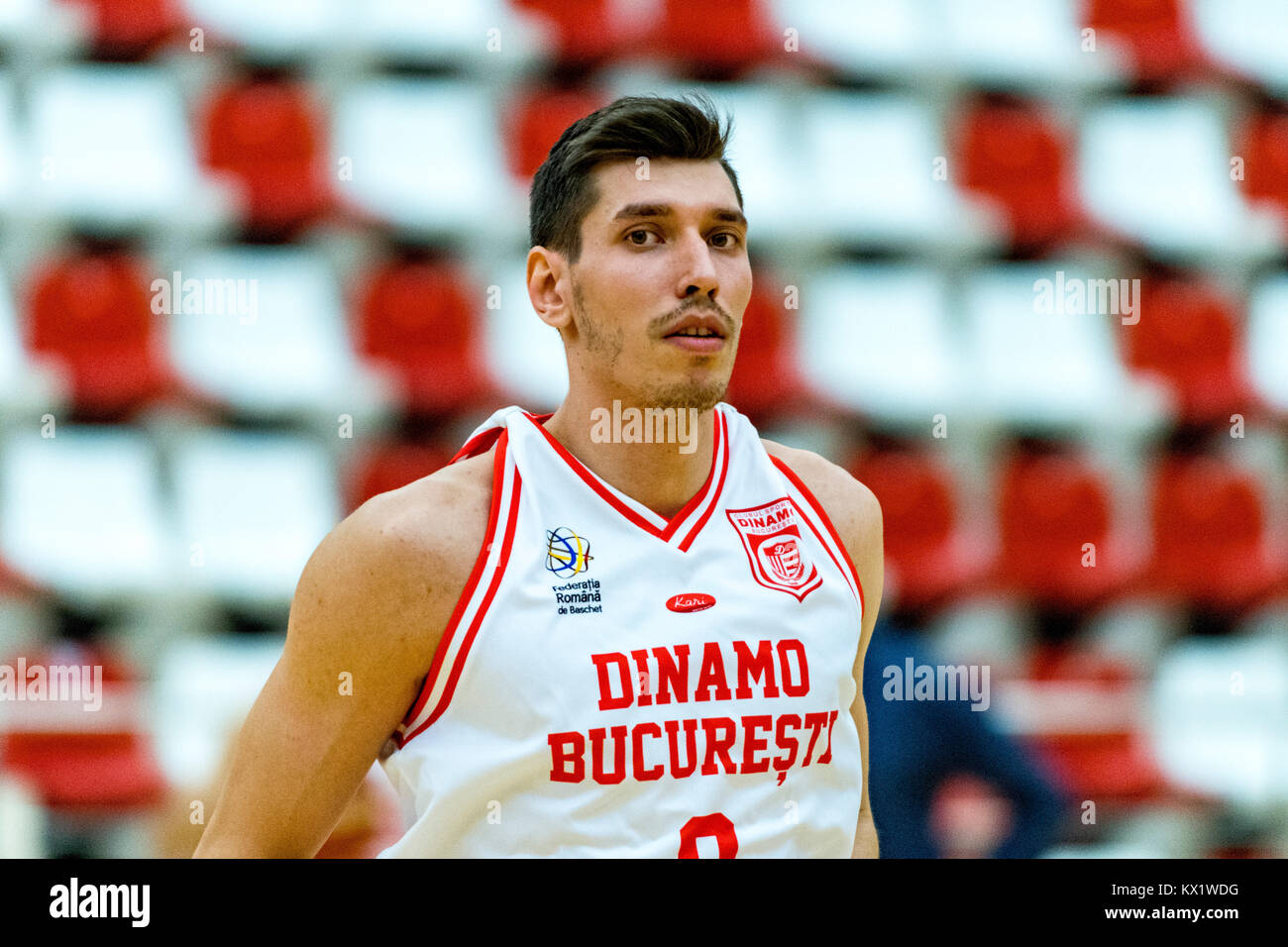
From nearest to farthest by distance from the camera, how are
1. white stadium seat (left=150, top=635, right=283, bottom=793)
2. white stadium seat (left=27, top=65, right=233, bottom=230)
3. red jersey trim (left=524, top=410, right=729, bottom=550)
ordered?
red jersey trim (left=524, top=410, right=729, bottom=550)
white stadium seat (left=150, top=635, right=283, bottom=793)
white stadium seat (left=27, top=65, right=233, bottom=230)

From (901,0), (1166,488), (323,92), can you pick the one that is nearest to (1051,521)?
(1166,488)

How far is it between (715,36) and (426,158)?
1310mm

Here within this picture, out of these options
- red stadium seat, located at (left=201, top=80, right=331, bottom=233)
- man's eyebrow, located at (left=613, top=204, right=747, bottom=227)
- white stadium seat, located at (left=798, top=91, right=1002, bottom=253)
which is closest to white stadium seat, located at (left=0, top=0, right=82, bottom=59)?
red stadium seat, located at (left=201, top=80, right=331, bottom=233)

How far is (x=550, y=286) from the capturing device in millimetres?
2635

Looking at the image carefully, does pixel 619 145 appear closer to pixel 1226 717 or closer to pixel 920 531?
pixel 1226 717

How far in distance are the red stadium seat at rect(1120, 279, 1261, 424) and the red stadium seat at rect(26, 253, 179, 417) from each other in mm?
4004

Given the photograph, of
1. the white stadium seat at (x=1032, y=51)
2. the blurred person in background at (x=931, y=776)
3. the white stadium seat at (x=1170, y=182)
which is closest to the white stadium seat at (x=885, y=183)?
the white stadium seat at (x=1032, y=51)

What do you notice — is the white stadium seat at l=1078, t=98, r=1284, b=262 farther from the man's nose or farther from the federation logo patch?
the federation logo patch

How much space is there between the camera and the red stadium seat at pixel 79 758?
4418mm

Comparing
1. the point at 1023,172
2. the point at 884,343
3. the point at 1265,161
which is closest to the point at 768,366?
the point at 884,343

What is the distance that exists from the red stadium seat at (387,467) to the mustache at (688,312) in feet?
9.57

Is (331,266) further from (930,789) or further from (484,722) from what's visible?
(484,722)

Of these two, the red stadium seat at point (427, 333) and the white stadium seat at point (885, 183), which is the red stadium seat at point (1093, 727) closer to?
the white stadium seat at point (885, 183)

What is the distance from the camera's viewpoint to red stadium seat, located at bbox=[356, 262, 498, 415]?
545cm
